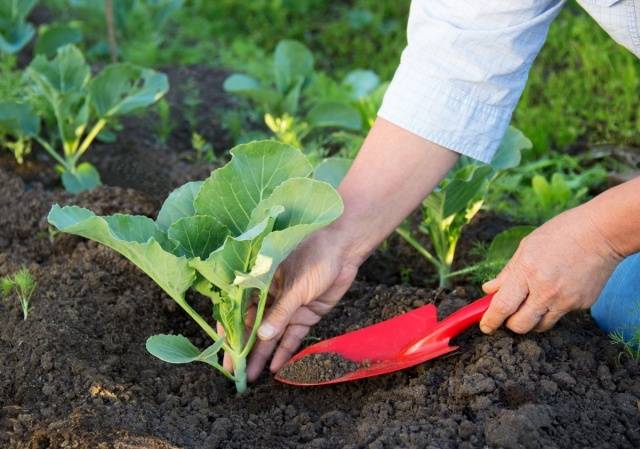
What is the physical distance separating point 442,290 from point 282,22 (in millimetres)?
3014

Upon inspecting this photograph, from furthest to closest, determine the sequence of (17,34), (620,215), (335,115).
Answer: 1. (17,34)
2. (335,115)
3. (620,215)

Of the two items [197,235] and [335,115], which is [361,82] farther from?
[197,235]

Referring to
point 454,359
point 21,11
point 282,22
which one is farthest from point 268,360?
point 282,22

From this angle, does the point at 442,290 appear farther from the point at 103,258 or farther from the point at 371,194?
the point at 103,258

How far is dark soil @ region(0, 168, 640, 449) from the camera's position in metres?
2.15

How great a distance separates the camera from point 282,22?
5.47m

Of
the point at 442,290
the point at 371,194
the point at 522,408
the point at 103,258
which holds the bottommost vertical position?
the point at 103,258

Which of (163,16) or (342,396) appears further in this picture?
(163,16)

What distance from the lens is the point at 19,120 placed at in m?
3.36

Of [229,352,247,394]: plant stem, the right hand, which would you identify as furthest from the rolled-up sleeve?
[229,352,247,394]: plant stem

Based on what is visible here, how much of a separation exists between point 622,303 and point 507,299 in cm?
53

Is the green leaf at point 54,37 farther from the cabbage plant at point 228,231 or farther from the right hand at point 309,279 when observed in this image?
the right hand at point 309,279

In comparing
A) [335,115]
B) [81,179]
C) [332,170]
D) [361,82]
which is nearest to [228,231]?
[332,170]

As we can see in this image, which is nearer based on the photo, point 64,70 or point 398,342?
point 398,342
